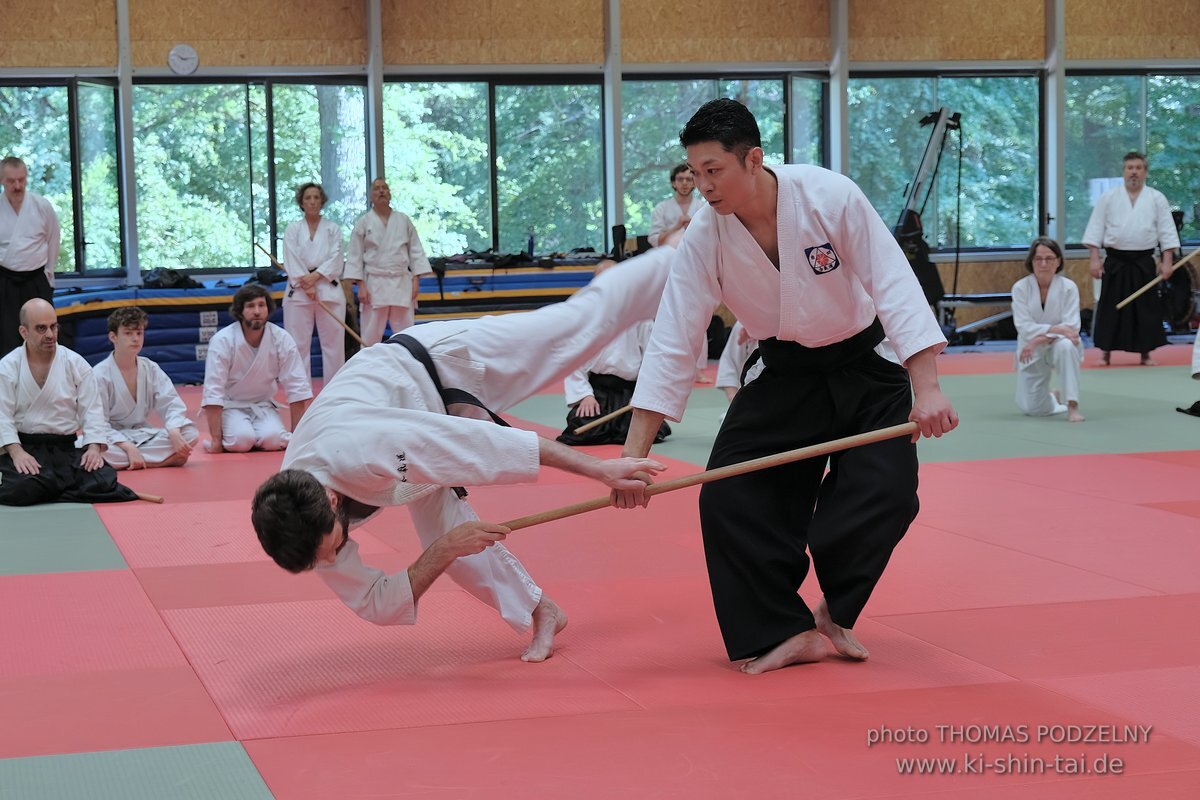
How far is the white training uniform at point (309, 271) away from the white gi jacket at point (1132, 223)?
21.0ft

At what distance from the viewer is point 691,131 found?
3.21 metres

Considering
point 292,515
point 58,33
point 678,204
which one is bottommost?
point 292,515

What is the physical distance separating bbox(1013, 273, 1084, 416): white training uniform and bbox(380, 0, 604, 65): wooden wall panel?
7.05 m

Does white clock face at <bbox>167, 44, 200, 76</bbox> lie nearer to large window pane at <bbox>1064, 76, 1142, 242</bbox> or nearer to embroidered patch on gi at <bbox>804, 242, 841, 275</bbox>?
large window pane at <bbox>1064, 76, 1142, 242</bbox>

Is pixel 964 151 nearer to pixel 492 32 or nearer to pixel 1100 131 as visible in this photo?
pixel 1100 131

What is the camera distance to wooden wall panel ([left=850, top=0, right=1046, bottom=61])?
48.6ft

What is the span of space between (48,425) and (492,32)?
8825 millimetres

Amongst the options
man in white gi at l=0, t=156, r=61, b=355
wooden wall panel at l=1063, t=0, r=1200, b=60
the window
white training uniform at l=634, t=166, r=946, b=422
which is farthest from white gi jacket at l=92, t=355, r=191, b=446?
wooden wall panel at l=1063, t=0, r=1200, b=60

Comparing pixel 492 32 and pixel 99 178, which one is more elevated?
pixel 492 32

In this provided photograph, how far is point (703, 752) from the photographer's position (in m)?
2.77

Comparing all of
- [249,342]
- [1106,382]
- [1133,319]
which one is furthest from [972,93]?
[249,342]

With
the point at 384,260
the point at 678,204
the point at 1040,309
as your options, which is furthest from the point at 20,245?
the point at 1040,309

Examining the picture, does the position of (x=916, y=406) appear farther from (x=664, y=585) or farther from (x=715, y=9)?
(x=715, y=9)

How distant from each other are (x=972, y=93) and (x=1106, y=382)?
5823 mm
